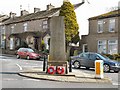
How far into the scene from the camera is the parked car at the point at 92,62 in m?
22.8

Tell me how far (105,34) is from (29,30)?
1862 cm

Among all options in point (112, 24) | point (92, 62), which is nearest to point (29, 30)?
point (112, 24)

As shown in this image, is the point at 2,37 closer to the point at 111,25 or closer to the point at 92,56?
the point at 111,25

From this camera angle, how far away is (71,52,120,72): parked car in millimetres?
22812

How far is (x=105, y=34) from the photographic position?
1533 inches

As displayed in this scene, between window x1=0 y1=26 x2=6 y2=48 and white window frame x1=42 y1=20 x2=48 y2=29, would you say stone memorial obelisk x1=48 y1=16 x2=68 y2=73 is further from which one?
window x1=0 y1=26 x2=6 y2=48

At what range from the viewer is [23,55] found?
133 ft

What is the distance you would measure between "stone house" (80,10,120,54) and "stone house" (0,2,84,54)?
29.6 feet

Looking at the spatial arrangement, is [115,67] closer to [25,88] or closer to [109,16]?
[25,88]

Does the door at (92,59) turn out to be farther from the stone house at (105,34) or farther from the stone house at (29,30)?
the stone house at (29,30)

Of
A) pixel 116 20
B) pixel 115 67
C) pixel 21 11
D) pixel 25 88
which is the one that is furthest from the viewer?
pixel 21 11

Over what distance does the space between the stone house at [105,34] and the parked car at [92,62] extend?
503 inches

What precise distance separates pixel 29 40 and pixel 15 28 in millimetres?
6147

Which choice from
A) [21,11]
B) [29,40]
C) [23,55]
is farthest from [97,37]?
[21,11]
